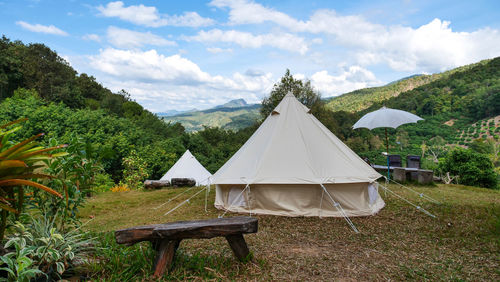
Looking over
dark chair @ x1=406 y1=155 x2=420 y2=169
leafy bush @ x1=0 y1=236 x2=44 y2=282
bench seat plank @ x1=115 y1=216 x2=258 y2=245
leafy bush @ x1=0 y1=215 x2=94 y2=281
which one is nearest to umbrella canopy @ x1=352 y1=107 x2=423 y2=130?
dark chair @ x1=406 y1=155 x2=420 y2=169

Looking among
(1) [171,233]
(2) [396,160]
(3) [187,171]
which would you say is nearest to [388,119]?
(2) [396,160]

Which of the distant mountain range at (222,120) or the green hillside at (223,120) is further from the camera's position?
the distant mountain range at (222,120)

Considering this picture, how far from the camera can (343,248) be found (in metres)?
4.02

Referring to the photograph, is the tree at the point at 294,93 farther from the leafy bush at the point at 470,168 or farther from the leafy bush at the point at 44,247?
the leafy bush at the point at 44,247

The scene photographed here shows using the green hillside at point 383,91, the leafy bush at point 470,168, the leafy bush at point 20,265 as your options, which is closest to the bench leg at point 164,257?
the leafy bush at point 20,265

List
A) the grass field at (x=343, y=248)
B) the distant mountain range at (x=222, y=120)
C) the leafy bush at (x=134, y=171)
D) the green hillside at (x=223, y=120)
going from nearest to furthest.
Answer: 1. the grass field at (x=343, y=248)
2. the leafy bush at (x=134, y=171)
3. the green hillside at (x=223, y=120)
4. the distant mountain range at (x=222, y=120)

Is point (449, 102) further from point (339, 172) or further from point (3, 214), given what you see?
point (3, 214)

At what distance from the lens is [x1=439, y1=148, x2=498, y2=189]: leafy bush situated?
1109cm

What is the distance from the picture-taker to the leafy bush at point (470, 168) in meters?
11.1

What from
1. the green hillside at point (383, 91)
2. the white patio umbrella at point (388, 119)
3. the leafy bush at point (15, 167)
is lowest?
the leafy bush at point (15, 167)

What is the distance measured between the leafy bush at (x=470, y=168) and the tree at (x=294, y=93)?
1409 centimetres

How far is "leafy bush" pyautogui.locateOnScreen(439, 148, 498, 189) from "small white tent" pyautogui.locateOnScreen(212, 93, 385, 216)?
7722 mm

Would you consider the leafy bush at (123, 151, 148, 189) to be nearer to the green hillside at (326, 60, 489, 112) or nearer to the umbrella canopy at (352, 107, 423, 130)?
the umbrella canopy at (352, 107, 423, 130)

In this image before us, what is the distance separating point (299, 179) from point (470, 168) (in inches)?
396
